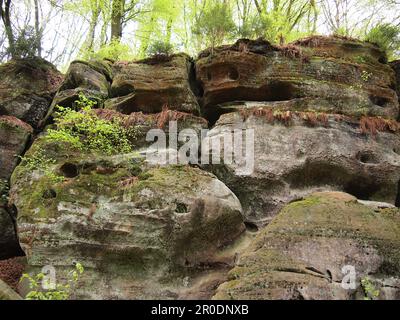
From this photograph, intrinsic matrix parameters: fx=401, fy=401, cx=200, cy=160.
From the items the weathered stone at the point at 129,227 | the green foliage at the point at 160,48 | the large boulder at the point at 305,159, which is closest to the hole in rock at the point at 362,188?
the large boulder at the point at 305,159

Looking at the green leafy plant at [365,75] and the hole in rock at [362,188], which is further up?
the green leafy plant at [365,75]

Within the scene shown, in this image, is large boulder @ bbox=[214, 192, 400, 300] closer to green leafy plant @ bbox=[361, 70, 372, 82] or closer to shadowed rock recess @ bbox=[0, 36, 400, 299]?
shadowed rock recess @ bbox=[0, 36, 400, 299]

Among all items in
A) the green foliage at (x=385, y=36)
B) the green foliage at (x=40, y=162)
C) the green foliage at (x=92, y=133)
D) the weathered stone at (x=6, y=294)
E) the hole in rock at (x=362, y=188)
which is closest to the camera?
the weathered stone at (x=6, y=294)

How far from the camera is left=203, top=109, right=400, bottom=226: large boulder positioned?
9.58 meters

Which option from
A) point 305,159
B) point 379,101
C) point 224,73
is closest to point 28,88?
point 224,73

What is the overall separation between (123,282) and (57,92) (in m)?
6.56

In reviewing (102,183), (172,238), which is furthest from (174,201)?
(102,183)

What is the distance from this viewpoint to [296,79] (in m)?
11.1

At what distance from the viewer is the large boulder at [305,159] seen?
958 cm

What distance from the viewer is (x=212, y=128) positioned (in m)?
10.5

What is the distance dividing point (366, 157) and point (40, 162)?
26.1ft

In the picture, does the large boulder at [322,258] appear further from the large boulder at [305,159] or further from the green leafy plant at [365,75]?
the green leafy plant at [365,75]

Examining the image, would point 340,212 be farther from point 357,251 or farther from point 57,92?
point 57,92
